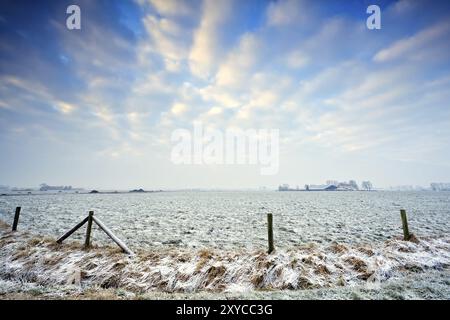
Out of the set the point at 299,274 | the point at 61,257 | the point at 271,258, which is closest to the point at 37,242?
the point at 61,257

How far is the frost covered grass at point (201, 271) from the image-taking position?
605cm

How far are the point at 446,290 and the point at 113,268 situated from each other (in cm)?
890

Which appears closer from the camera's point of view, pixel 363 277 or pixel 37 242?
pixel 363 277

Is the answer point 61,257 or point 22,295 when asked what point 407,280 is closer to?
point 22,295

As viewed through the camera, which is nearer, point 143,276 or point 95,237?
point 143,276

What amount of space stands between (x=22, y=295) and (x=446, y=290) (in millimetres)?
10403

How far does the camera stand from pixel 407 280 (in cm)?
628

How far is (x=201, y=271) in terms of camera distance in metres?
6.63

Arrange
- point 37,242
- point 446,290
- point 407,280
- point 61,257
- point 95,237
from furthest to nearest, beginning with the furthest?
point 95,237, point 37,242, point 61,257, point 407,280, point 446,290

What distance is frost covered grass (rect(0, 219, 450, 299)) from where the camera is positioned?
6051 mm
